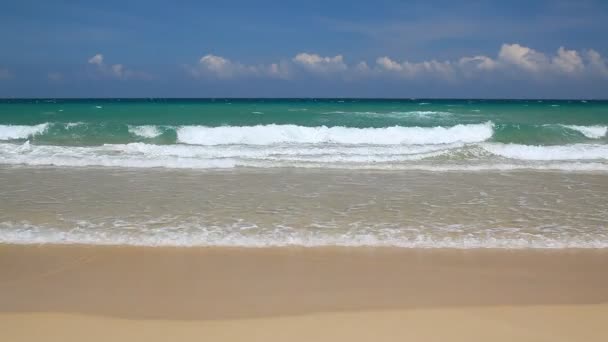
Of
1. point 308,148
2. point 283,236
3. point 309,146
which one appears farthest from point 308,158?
point 283,236

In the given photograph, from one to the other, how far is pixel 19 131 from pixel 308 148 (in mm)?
14443

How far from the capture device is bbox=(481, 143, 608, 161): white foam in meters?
15.0

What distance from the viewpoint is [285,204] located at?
7.53 meters

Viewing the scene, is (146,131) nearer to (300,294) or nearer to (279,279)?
(279,279)

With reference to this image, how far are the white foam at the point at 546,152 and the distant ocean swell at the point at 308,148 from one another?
29mm

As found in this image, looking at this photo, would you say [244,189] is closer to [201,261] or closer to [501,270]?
[201,261]

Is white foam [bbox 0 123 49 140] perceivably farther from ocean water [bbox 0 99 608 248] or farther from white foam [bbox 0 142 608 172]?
ocean water [bbox 0 99 608 248]

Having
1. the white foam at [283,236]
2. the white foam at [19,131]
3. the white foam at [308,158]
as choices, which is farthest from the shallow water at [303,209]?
the white foam at [19,131]

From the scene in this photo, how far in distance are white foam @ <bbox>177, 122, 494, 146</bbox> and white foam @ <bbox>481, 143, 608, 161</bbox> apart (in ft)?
17.9

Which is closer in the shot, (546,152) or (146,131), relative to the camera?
(546,152)

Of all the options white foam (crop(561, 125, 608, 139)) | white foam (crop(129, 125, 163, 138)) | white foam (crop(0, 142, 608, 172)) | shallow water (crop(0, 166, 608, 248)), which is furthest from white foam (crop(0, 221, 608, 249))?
white foam (crop(561, 125, 608, 139))

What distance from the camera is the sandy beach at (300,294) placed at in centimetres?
338

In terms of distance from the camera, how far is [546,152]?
1552cm

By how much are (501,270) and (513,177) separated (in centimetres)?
671
